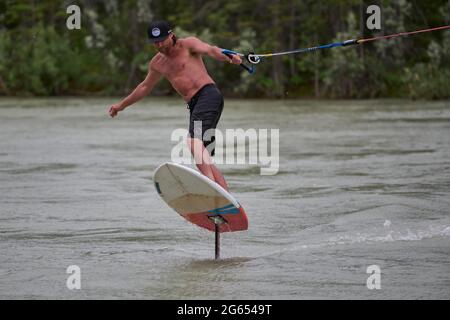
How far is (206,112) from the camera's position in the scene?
838 cm

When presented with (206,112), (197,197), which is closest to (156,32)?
(206,112)

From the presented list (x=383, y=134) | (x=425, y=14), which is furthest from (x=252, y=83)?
(x=383, y=134)

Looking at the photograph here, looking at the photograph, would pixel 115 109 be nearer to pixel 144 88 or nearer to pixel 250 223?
pixel 144 88

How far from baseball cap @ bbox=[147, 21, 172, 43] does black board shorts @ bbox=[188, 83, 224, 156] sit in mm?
593

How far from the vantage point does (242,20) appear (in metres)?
37.1

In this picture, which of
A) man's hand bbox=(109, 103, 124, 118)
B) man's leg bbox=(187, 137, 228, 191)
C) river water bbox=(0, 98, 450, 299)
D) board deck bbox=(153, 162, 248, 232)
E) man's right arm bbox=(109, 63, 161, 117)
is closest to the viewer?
river water bbox=(0, 98, 450, 299)

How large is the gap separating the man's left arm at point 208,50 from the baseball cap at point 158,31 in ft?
0.87

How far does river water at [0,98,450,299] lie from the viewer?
6.98 m

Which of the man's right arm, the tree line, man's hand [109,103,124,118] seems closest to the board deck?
the man's right arm

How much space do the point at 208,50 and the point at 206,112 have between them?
52 centimetres

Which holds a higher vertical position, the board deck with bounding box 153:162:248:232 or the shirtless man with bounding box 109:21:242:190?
the shirtless man with bounding box 109:21:242:190

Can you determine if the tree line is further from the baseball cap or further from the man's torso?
the baseball cap

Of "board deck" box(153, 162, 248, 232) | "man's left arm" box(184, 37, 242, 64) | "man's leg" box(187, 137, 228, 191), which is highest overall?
"man's left arm" box(184, 37, 242, 64)
